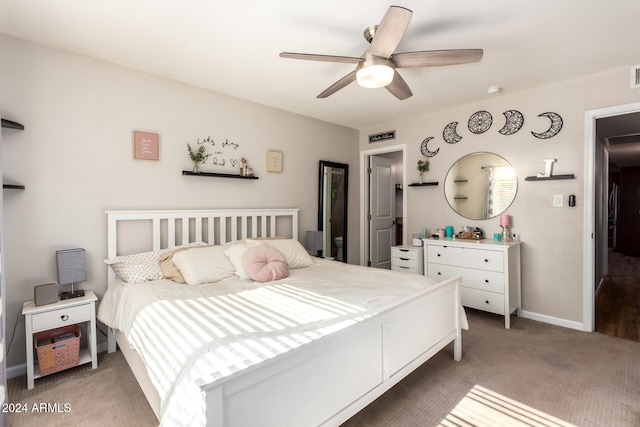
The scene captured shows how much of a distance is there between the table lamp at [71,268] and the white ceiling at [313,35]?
1.60 m

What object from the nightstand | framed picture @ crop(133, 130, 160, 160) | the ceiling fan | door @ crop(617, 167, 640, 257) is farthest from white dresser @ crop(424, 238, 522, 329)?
door @ crop(617, 167, 640, 257)

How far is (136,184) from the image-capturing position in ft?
9.53

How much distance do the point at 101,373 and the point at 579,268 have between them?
14.2 ft

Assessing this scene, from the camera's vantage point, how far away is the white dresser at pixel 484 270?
126 inches

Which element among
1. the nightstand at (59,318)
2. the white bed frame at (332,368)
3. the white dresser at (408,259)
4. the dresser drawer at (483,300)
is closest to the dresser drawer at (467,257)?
the white dresser at (408,259)

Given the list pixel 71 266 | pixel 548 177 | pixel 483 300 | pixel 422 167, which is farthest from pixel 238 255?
pixel 548 177

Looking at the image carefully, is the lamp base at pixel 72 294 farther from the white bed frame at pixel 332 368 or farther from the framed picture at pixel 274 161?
the framed picture at pixel 274 161

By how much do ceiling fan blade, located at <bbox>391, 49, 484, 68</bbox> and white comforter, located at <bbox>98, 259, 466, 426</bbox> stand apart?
1.51 meters

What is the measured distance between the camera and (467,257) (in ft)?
11.3

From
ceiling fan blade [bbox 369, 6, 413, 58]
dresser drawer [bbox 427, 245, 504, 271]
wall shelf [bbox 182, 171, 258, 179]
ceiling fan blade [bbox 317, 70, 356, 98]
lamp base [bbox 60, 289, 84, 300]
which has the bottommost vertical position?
lamp base [bbox 60, 289, 84, 300]

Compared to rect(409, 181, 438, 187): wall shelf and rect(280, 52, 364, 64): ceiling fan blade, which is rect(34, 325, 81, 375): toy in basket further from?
rect(409, 181, 438, 187): wall shelf

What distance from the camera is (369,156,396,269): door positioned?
5.14 metres

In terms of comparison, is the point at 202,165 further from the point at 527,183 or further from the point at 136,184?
the point at 527,183

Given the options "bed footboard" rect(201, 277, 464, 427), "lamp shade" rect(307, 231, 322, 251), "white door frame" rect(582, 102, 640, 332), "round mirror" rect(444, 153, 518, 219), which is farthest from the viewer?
"lamp shade" rect(307, 231, 322, 251)
